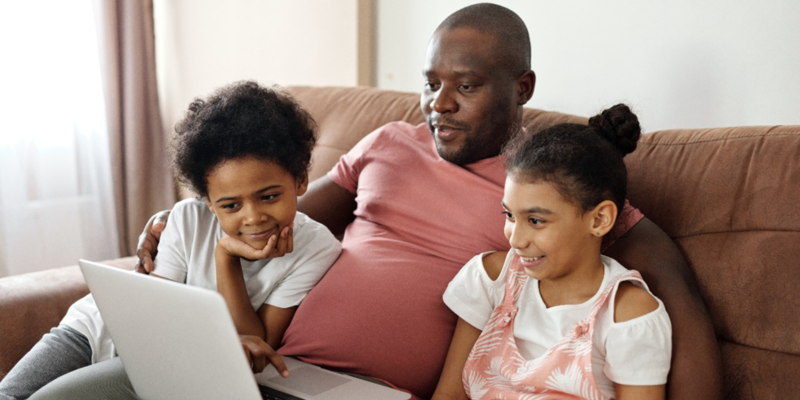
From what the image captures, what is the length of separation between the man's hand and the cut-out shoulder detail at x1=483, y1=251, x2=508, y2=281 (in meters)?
0.69

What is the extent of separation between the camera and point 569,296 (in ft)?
3.82

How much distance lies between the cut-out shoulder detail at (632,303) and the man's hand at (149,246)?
36.1 inches

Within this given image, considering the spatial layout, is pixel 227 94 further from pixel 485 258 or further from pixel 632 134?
pixel 632 134

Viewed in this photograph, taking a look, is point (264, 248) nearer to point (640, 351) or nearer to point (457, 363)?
point (457, 363)

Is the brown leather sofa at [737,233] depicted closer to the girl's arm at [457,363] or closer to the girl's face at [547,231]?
the girl's face at [547,231]

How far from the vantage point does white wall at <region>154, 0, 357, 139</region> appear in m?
2.53

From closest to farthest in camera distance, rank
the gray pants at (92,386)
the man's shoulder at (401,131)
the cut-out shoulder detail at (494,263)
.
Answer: the gray pants at (92,386) < the cut-out shoulder detail at (494,263) < the man's shoulder at (401,131)

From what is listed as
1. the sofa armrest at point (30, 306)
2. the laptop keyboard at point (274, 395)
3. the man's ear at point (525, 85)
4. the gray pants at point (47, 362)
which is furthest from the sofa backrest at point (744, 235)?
the sofa armrest at point (30, 306)

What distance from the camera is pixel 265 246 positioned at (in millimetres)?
1266

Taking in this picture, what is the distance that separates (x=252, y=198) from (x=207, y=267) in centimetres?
22

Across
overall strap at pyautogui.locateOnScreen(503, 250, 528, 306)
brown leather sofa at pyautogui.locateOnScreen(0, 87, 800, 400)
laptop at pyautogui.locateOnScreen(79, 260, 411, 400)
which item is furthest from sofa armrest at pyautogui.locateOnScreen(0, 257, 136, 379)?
overall strap at pyautogui.locateOnScreen(503, 250, 528, 306)

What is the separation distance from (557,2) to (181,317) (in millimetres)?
1390

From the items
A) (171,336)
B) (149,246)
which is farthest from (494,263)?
(149,246)

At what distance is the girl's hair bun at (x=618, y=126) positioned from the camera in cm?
119
